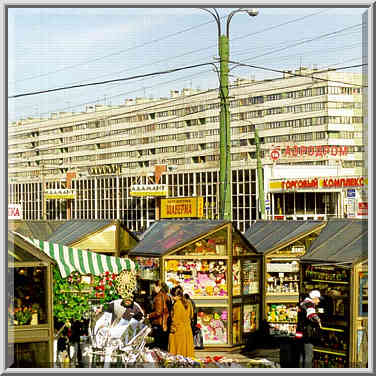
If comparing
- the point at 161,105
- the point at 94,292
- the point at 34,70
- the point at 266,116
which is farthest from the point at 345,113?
the point at 34,70

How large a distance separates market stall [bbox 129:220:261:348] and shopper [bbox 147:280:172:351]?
0.74 meters

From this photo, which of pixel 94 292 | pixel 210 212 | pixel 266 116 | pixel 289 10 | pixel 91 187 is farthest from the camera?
pixel 266 116

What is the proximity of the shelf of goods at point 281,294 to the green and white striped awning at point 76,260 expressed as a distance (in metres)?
2.33

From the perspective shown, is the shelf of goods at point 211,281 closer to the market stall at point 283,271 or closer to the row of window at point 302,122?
the market stall at point 283,271

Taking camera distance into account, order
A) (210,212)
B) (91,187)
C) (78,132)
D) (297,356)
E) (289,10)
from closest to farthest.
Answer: (289,10) → (297,356) → (78,132) → (91,187) → (210,212)

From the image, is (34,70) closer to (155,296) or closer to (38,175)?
(38,175)

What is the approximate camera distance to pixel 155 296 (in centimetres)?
1127

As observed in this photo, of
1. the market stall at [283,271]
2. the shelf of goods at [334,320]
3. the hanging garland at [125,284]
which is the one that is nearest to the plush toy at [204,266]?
the hanging garland at [125,284]

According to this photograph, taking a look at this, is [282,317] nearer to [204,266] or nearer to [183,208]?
[204,266]

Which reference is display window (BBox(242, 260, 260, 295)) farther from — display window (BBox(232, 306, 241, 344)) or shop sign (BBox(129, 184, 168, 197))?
shop sign (BBox(129, 184, 168, 197))

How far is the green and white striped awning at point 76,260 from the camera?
403 inches

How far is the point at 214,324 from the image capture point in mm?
11922

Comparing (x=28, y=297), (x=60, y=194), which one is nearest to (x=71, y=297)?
(x=28, y=297)

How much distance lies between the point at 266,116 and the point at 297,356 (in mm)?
15288
